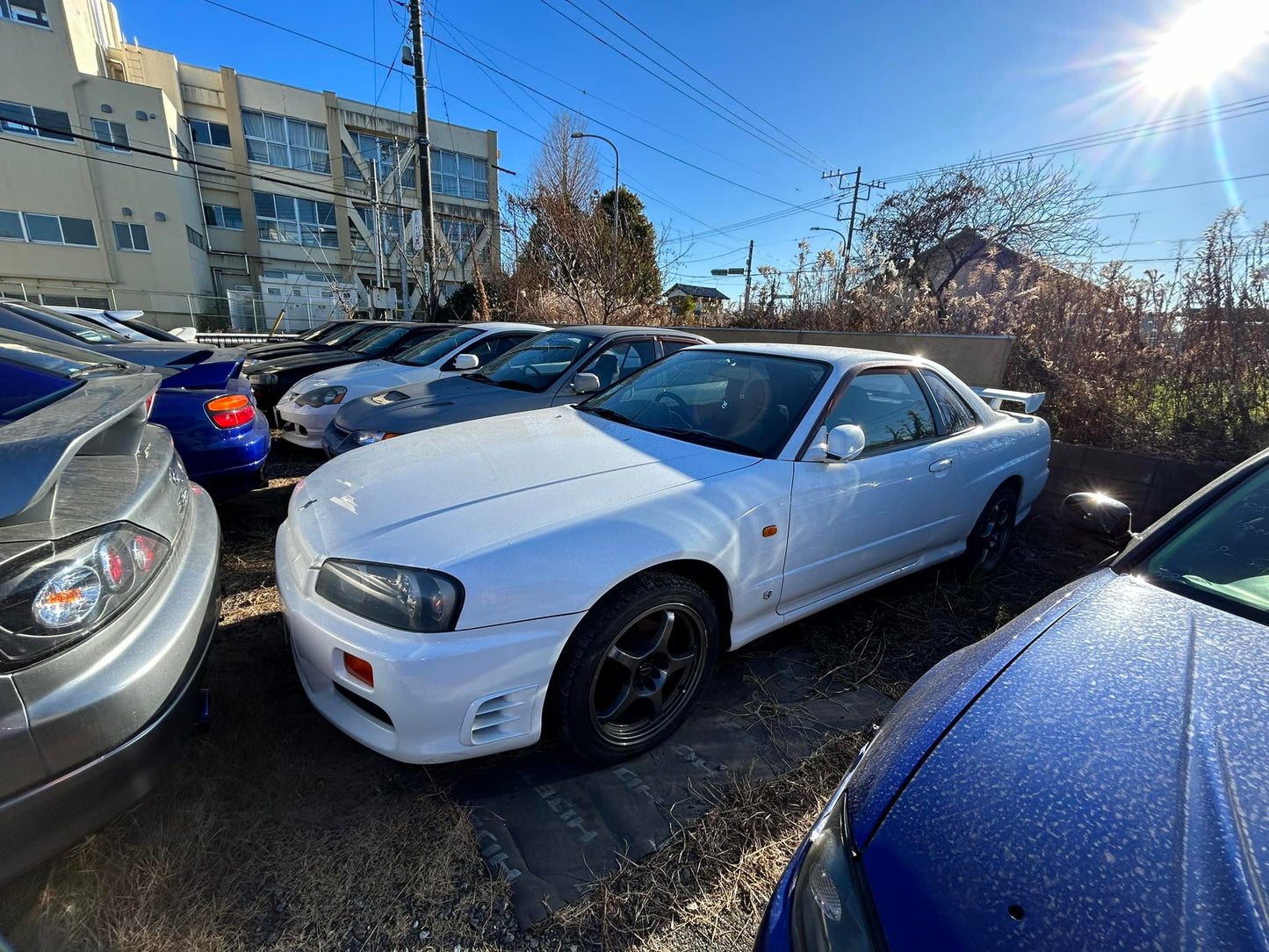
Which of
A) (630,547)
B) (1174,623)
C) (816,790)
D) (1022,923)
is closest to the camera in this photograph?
(1022,923)

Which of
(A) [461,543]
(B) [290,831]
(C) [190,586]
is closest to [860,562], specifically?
(A) [461,543]

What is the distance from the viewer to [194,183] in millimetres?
26641

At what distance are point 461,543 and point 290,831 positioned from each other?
1032mm

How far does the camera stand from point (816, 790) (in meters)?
2.04

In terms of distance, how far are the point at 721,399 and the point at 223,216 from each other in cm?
3470

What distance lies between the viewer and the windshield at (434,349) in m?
6.62

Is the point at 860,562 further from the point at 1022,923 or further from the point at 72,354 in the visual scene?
the point at 72,354

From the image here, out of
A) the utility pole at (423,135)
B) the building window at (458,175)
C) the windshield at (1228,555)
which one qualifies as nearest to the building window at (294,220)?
the building window at (458,175)

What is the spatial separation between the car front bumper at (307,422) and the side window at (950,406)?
5.15 metres

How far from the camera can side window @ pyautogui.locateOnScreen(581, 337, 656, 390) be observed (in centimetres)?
498

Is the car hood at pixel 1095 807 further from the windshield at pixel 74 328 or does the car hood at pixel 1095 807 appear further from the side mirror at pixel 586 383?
the windshield at pixel 74 328

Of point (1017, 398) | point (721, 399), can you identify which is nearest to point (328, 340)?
point (721, 399)

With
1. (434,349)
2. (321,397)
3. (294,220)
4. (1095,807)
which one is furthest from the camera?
(294,220)

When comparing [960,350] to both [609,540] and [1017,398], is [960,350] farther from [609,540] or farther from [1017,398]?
[609,540]
